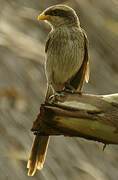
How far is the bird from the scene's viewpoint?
438 cm

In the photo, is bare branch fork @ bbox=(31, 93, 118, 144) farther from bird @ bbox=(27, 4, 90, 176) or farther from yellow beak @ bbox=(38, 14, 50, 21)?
yellow beak @ bbox=(38, 14, 50, 21)

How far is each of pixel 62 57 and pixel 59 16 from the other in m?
0.42

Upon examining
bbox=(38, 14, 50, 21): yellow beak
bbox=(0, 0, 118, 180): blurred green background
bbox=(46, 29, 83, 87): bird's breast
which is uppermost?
bbox=(38, 14, 50, 21): yellow beak

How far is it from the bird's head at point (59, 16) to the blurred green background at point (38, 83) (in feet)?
3.28

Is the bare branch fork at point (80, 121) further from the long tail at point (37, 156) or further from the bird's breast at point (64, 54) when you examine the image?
the bird's breast at point (64, 54)

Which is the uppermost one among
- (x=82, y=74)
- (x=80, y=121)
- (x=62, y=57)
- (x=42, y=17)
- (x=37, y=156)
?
(x=42, y=17)

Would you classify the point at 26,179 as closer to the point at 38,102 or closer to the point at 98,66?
the point at 38,102

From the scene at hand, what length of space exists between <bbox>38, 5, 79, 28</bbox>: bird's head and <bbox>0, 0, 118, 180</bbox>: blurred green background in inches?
39.4

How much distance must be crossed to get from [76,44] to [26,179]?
157 centimetres

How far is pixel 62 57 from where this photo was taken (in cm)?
450

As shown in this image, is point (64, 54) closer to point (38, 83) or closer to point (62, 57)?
point (62, 57)

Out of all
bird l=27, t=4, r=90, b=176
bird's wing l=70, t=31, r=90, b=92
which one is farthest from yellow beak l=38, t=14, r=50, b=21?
bird's wing l=70, t=31, r=90, b=92

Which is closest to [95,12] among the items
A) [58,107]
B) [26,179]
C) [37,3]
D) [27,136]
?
[37,3]

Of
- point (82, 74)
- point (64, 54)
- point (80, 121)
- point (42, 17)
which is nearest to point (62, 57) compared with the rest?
point (64, 54)
